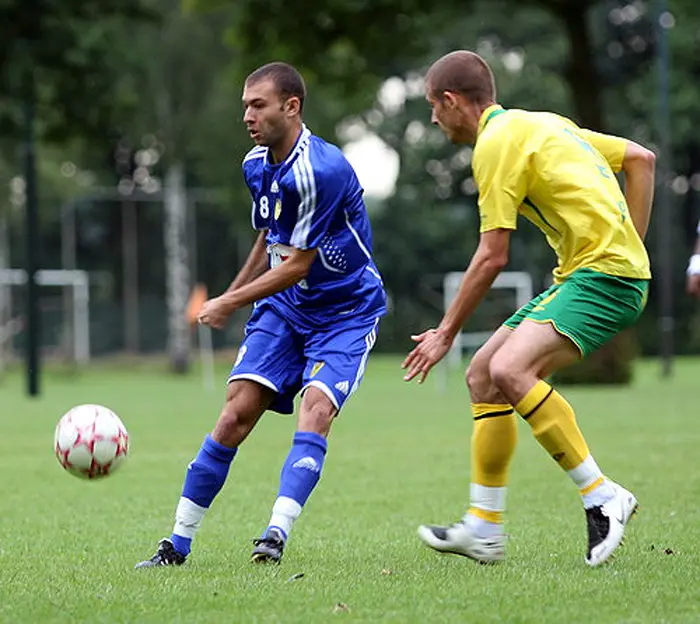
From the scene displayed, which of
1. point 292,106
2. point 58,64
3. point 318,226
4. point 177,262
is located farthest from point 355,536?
point 177,262

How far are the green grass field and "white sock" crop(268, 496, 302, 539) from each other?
18 centimetres

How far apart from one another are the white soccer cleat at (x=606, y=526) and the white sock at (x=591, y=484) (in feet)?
0.08

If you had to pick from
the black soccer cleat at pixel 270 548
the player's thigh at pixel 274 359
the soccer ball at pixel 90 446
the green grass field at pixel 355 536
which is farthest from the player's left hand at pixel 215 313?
the green grass field at pixel 355 536

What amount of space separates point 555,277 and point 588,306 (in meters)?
0.29

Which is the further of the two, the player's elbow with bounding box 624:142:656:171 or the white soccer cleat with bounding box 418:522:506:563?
the player's elbow with bounding box 624:142:656:171

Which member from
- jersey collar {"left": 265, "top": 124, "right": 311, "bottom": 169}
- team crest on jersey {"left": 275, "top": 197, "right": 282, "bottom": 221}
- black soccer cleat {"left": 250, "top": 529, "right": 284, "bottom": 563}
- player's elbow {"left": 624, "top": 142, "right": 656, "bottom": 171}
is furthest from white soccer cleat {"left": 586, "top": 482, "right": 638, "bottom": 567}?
jersey collar {"left": 265, "top": 124, "right": 311, "bottom": 169}

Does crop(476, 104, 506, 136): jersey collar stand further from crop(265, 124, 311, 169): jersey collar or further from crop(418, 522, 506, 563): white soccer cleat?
crop(418, 522, 506, 563): white soccer cleat

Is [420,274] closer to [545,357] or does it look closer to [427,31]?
Answer: [427,31]

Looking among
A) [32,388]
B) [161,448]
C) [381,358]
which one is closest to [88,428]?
[161,448]

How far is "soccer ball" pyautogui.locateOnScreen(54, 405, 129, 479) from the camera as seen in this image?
706cm

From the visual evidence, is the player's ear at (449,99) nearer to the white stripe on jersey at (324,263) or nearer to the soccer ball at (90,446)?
the white stripe on jersey at (324,263)

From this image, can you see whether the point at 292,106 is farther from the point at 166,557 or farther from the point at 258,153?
the point at 166,557

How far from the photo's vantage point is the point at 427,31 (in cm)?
2889

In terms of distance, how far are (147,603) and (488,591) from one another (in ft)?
4.20
